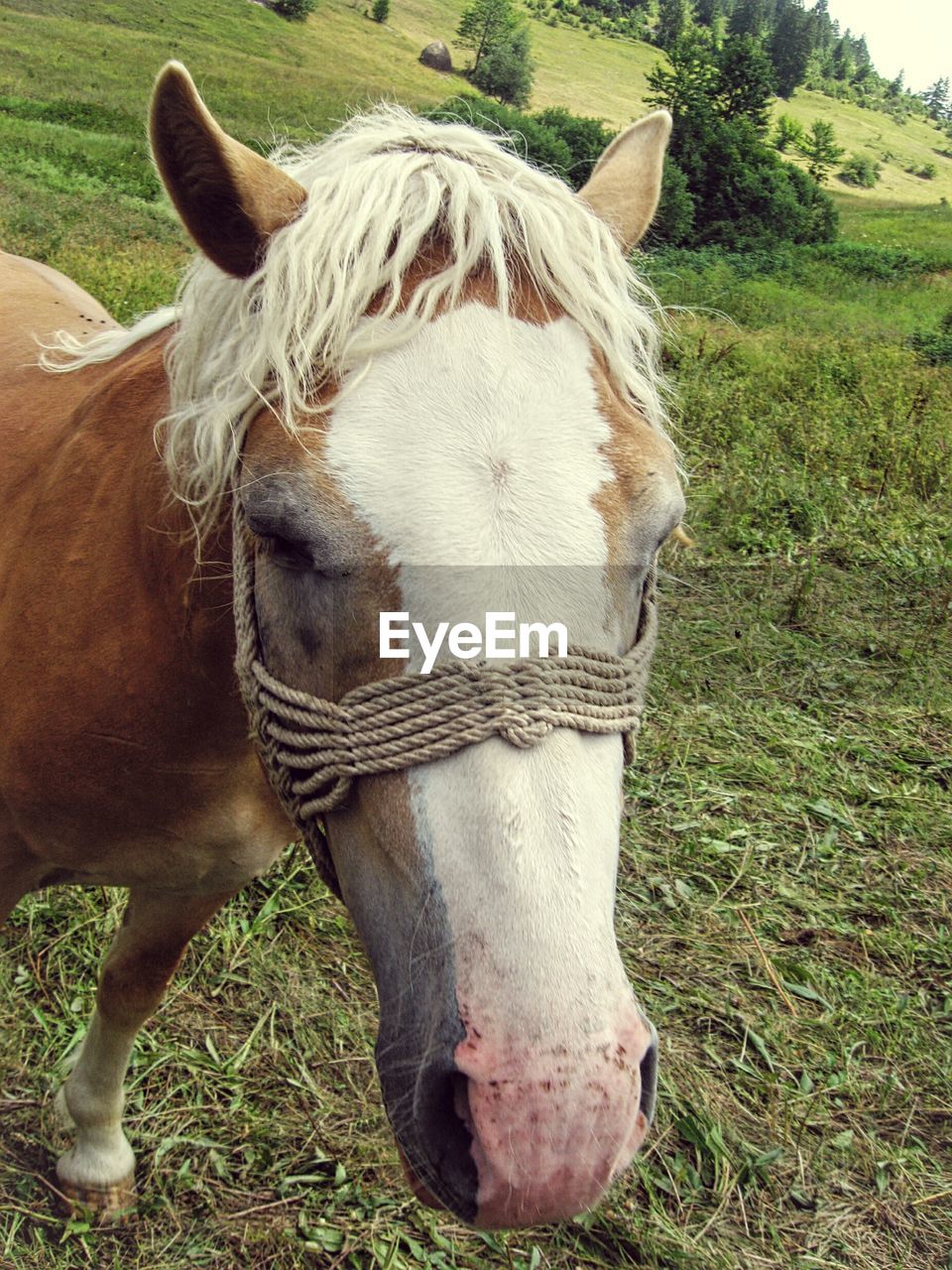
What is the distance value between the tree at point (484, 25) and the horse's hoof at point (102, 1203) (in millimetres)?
35657

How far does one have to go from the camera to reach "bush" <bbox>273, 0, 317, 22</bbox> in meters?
28.2

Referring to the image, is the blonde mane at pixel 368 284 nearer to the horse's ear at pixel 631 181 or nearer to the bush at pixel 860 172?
the horse's ear at pixel 631 181

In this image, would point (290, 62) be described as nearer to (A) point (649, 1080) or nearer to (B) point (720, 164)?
(B) point (720, 164)

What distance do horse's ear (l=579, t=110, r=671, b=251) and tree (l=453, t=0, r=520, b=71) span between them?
114 feet

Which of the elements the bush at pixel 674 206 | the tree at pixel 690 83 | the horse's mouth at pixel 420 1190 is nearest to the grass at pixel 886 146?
the tree at pixel 690 83

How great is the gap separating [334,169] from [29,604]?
0.94m

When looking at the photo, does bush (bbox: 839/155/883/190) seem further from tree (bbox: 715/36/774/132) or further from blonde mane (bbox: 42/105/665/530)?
blonde mane (bbox: 42/105/665/530)

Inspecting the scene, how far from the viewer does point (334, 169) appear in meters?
1.51

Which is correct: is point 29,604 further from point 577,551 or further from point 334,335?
point 577,551

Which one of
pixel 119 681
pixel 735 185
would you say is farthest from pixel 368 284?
pixel 735 185

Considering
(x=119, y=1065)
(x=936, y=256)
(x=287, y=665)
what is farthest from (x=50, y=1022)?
(x=936, y=256)

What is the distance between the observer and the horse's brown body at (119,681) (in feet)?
5.33

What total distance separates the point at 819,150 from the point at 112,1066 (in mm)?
31140

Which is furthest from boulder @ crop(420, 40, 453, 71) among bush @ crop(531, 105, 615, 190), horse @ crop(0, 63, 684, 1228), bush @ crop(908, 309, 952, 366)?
horse @ crop(0, 63, 684, 1228)
